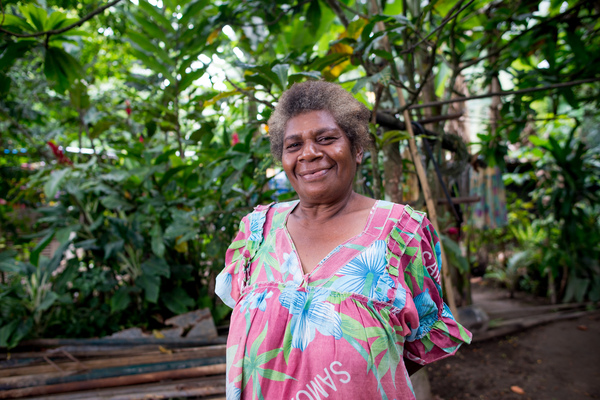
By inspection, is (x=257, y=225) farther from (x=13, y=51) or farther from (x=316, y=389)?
(x=13, y=51)

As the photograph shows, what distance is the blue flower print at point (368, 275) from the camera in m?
1.13

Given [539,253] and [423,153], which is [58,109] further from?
[539,253]

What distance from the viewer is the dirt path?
10.1ft

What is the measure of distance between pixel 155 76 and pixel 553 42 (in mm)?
3195

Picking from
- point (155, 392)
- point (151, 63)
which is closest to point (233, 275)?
point (155, 392)

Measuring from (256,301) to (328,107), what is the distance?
707 mm

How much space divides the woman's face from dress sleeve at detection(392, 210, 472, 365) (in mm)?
282

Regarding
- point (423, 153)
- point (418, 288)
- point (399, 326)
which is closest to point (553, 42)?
point (423, 153)

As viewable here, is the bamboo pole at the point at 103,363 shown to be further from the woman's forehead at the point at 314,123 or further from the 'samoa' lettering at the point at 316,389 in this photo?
the woman's forehead at the point at 314,123

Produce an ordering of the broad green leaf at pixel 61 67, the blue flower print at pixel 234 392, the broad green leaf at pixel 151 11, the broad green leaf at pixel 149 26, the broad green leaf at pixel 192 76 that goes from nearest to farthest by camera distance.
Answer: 1. the blue flower print at pixel 234 392
2. the broad green leaf at pixel 61 67
3. the broad green leaf at pixel 192 76
4. the broad green leaf at pixel 151 11
5. the broad green leaf at pixel 149 26

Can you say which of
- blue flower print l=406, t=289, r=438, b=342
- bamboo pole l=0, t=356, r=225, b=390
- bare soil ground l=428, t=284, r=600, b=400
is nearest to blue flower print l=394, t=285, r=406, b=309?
blue flower print l=406, t=289, r=438, b=342

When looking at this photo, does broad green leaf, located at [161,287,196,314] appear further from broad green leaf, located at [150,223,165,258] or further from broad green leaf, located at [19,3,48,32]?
broad green leaf, located at [19,3,48,32]

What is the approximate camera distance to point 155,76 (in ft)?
11.1

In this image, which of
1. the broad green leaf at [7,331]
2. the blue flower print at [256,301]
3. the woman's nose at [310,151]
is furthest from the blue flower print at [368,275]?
the broad green leaf at [7,331]
